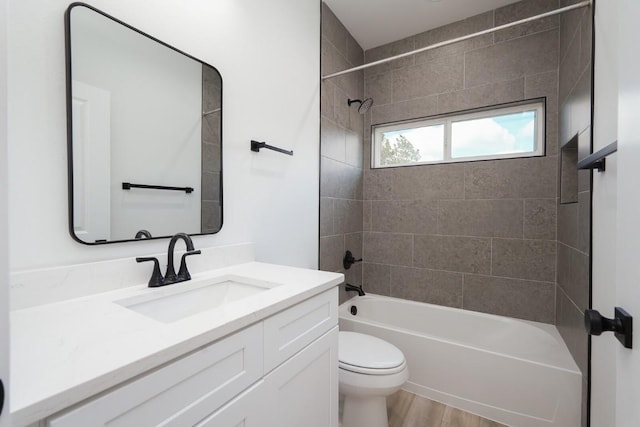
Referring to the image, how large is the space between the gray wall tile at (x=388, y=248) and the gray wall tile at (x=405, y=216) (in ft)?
0.22

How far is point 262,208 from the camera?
1646mm

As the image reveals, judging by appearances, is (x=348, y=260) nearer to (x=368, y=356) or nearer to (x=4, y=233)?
(x=368, y=356)

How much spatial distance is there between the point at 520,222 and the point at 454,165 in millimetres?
669

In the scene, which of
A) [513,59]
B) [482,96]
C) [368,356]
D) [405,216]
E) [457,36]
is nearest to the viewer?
[368,356]

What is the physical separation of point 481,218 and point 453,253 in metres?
0.37

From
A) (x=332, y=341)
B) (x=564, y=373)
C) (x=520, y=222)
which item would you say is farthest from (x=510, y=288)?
(x=332, y=341)

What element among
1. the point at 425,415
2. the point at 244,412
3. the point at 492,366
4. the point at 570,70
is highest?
the point at 570,70

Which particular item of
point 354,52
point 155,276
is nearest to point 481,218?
point 354,52

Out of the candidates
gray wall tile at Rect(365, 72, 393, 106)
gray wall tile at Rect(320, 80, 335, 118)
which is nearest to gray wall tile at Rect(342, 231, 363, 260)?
gray wall tile at Rect(320, 80, 335, 118)

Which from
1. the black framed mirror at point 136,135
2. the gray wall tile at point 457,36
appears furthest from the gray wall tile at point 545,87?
the black framed mirror at point 136,135

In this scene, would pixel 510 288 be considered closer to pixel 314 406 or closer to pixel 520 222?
pixel 520 222

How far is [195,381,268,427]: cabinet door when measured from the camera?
69 centimetres

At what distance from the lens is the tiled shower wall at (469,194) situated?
2.08 metres

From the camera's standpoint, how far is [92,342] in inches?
23.8
